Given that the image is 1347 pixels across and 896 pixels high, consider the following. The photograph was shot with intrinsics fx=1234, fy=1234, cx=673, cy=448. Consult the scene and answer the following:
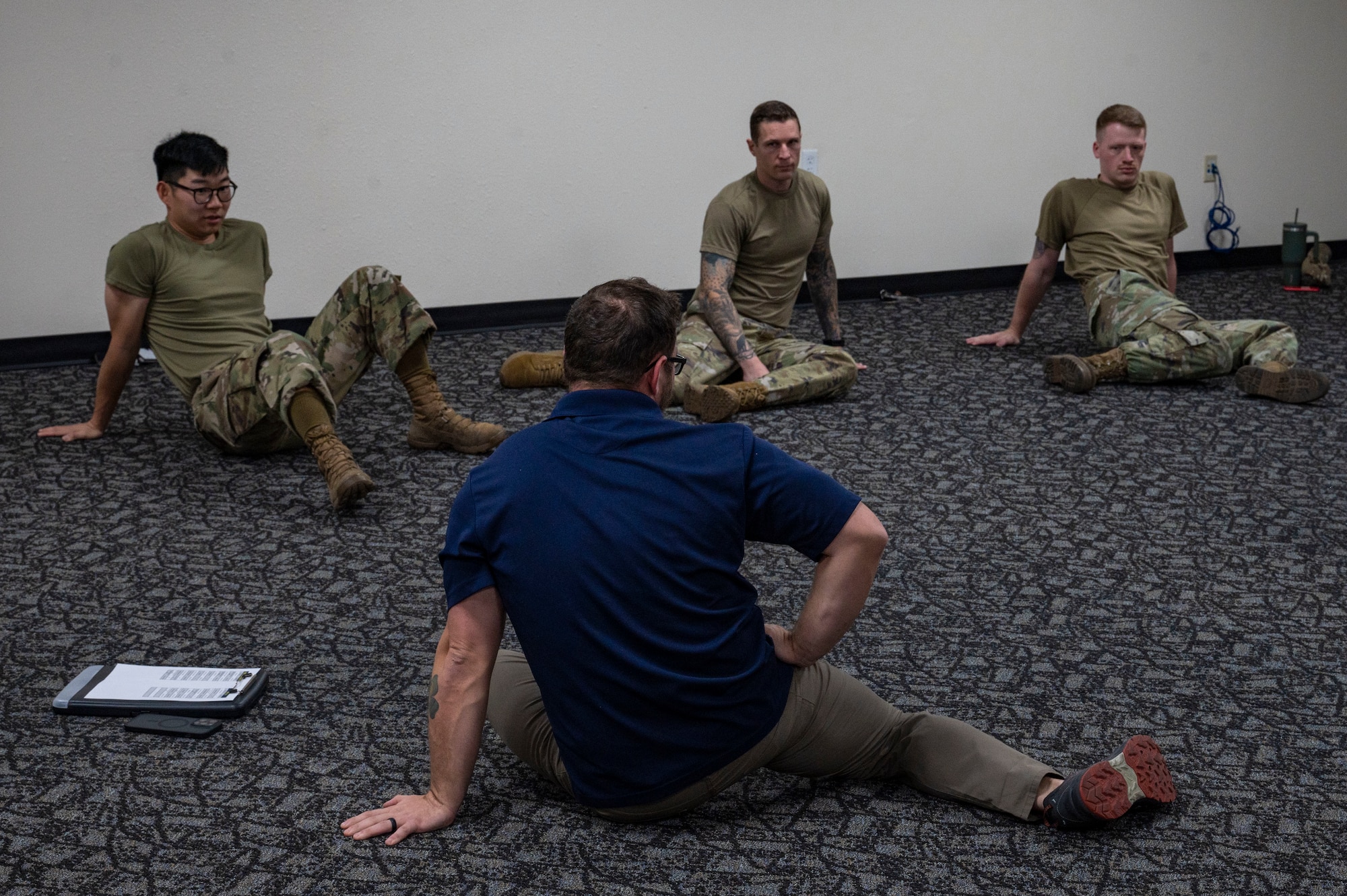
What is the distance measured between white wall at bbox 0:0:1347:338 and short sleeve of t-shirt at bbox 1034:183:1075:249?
52.0 inches

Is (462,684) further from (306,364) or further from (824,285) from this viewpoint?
(824,285)

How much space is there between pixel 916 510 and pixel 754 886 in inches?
61.9

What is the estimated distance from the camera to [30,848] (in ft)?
5.86

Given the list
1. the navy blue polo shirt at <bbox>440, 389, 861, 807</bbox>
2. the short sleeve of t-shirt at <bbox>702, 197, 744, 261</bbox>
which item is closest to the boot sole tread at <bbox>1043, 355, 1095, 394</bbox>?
the short sleeve of t-shirt at <bbox>702, 197, 744, 261</bbox>

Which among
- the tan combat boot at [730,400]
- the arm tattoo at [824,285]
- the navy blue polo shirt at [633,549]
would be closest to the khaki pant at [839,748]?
the navy blue polo shirt at [633,549]

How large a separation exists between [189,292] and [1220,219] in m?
5.02

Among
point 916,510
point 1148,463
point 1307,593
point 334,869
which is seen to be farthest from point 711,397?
point 334,869

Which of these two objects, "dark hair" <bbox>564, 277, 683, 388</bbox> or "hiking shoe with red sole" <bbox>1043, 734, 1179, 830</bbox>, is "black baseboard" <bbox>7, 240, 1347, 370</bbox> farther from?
"hiking shoe with red sole" <bbox>1043, 734, 1179, 830</bbox>

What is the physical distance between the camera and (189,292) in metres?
3.49

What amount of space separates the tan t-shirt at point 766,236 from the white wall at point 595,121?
1318 millimetres

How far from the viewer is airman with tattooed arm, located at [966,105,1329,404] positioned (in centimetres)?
405

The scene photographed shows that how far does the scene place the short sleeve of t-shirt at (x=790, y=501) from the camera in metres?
1.59

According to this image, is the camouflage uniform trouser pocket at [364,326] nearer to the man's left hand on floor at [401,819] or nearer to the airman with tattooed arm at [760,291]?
the airman with tattooed arm at [760,291]

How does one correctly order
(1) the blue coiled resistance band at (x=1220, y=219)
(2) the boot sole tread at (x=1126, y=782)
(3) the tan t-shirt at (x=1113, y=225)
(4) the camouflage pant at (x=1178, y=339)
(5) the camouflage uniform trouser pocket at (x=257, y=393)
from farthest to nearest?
(1) the blue coiled resistance band at (x=1220, y=219) → (3) the tan t-shirt at (x=1113, y=225) → (4) the camouflage pant at (x=1178, y=339) → (5) the camouflage uniform trouser pocket at (x=257, y=393) → (2) the boot sole tread at (x=1126, y=782)
